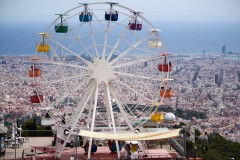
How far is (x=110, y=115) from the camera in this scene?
25.2 meters

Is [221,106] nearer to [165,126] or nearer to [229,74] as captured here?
[229,74]

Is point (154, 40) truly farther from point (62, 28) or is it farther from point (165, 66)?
point (62, 28)

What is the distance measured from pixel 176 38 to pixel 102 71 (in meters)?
141

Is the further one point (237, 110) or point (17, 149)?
point (237, 110)

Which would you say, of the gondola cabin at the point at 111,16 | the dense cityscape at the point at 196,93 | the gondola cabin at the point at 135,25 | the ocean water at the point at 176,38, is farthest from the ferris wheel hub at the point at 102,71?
the ocean water at the point at 176,38

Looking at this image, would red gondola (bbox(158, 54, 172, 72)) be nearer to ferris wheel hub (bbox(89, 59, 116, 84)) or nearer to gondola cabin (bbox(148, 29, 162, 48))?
gondola cabin (bbox(148, 29, 162, 48))

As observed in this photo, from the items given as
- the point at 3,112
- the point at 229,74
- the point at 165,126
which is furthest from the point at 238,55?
the point at 165,126

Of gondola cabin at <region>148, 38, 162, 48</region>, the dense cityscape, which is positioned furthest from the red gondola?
the dense cityscape

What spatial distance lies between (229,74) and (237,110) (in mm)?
29659

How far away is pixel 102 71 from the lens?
2547 centimetres

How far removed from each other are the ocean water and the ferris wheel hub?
2913 inches

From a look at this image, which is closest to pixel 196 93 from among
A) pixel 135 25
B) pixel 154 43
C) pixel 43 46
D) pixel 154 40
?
pixel 135 25

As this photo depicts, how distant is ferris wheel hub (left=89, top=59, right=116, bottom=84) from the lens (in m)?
25.4

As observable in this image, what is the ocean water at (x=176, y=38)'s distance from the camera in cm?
11394
